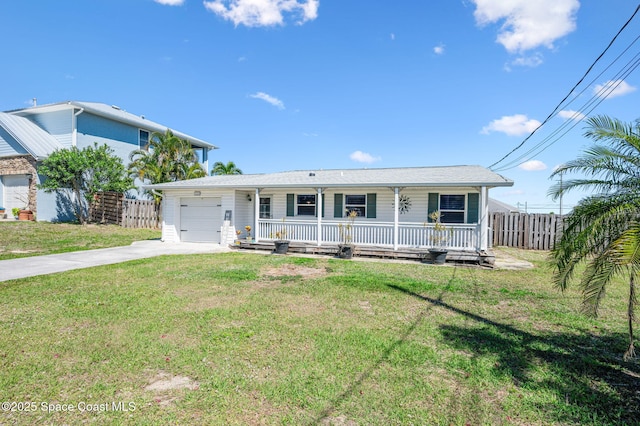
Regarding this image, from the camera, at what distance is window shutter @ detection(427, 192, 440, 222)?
1220cm

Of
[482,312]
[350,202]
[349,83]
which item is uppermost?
[349,83]

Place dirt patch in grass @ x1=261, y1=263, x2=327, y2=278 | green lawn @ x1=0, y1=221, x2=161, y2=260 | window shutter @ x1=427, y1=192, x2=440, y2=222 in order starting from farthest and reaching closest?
window shutter @ x1=427, y1=192, x2=440, y2=222 < green lawn @ x1=0, y1=221, x2=161, y2=260 < dirt patch in grass @ x1=261, y1=263, x2=327, y2=278

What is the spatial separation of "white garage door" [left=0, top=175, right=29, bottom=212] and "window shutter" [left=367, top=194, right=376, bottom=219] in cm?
2109

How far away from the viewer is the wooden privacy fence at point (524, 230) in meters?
14.3

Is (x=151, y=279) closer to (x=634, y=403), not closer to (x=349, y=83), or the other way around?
(x=634, y=403)

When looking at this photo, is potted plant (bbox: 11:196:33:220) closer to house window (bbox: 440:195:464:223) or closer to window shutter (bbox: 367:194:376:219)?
window shutter (bbox: 367:194:376:219)

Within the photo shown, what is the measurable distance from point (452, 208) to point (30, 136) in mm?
24774

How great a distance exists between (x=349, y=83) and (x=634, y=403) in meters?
17.7

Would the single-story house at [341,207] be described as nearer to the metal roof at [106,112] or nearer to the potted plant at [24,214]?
the metal roof at [106,112]

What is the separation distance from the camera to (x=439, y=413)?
2.68 metres

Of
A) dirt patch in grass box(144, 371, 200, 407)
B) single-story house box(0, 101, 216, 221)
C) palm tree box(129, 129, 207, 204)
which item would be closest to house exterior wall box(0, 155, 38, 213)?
single-story house box(0, 101, 216, 221)

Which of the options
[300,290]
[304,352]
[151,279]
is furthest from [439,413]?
[151,279]

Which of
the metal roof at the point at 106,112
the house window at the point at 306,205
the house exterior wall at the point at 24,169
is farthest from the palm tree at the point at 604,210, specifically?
the house exterior wall at the point at 24,169

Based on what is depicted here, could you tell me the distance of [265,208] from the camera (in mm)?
14711
